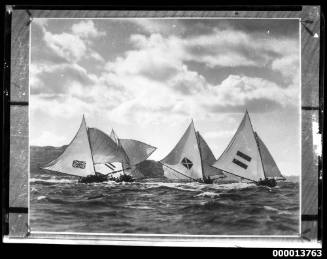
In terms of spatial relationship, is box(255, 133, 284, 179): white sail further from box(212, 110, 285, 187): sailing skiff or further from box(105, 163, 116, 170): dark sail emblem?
box(105, 163, 116, 170): dark sail emblem

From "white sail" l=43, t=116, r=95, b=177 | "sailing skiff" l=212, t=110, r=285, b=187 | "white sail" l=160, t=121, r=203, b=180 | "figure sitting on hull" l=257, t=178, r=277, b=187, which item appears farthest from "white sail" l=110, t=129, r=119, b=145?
"figure sitting on hull" l=257, t=178, r=277, b=187

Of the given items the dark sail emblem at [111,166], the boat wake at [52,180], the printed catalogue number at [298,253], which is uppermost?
the dark sail emblem at [111,166]

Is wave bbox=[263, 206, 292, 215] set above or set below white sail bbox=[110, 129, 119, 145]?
below

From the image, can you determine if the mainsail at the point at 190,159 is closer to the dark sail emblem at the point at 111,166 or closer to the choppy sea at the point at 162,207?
the choppy sea at the point at 162,207

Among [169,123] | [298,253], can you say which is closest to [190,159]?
[169,123]

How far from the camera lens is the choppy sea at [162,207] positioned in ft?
5.52

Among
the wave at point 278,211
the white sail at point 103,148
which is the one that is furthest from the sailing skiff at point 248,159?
the white sail at point 103,148

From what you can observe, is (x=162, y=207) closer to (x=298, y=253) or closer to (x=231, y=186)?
(x=231, y=186)

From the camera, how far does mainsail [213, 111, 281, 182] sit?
1.68 m
